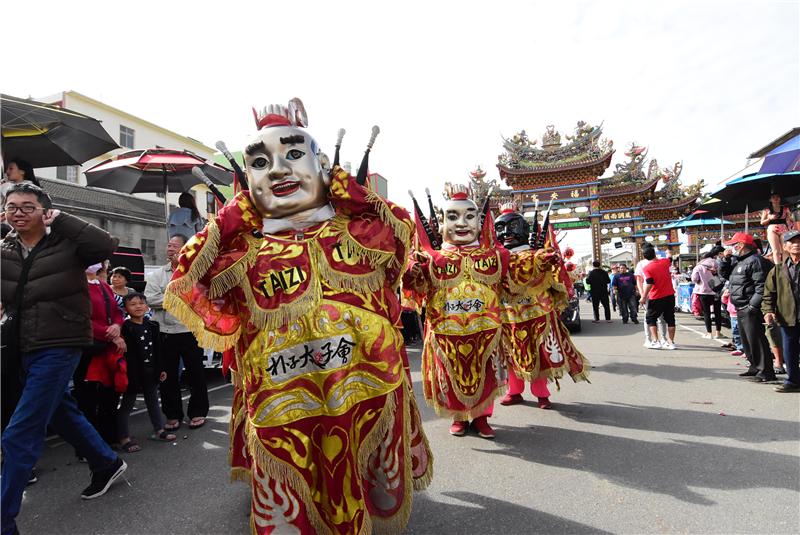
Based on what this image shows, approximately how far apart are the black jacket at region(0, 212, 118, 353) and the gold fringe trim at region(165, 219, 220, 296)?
3.21 ft

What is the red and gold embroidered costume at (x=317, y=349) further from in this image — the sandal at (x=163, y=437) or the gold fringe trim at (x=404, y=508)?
the sandal at (x=163, y=437)

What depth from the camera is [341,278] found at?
6.34 ft

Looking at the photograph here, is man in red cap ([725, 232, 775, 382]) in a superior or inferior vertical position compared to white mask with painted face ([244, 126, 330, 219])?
inferior

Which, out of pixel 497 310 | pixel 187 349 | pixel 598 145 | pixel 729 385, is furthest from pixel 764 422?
pixel 598 145

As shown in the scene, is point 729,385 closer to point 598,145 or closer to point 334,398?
point 334,398

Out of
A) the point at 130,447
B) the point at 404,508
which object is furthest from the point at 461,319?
the point at 130,447

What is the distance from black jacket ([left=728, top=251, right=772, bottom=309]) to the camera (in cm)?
478

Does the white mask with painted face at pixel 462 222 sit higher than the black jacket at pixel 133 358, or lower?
higher

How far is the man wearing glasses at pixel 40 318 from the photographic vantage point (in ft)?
7.13

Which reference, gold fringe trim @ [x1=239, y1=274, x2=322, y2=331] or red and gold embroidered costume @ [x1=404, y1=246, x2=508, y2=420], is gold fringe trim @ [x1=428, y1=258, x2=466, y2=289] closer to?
red and gold embroidered costume @ [x1=404, y1=246, x2=508, y2=420]

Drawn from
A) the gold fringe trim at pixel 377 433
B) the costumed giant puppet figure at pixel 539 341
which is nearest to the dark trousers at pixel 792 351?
the costumed giant puppet figure at pixel 539 341

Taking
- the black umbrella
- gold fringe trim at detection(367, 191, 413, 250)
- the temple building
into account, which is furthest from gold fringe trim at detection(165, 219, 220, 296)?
the temple building

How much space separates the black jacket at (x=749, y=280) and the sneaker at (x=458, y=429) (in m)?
3.66

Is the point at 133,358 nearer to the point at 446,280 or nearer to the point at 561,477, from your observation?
the point at 446,280
